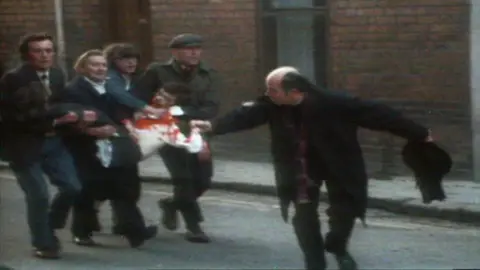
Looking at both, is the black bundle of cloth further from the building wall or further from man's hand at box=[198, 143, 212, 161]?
the building wall

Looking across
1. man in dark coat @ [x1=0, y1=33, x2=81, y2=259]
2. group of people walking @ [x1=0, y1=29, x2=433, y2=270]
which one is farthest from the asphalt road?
man in dark coat @ [x1=0, y1=33, x2=81, y2=259]

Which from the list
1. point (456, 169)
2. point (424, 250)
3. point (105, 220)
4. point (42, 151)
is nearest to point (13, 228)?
point (105, 220)

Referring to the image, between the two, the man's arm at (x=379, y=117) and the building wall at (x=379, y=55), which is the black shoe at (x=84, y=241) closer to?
the man's arm at (x=379, y=117)

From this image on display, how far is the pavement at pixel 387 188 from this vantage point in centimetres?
1112

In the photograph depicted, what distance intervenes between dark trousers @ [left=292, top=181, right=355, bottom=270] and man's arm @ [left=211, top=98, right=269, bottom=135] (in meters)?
0.57

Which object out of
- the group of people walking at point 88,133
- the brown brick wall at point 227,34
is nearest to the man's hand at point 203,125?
the group of people walking at point 88,133

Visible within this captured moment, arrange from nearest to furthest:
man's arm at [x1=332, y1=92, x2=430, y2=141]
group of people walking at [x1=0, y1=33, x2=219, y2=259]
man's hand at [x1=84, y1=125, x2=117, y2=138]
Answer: man's arm at [x1=332, y1=92, x2=430, y2=141], group of people walking at [x1=0, y1=33, x2=219, y2=259], man's hand at [x1=84, y1=125, x2=117, y2=138]

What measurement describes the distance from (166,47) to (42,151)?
553cm

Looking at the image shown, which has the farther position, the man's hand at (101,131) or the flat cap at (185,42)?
Result: the flat cap at (185,42)

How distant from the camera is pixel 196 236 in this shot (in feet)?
33.5

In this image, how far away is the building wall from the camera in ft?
41.5

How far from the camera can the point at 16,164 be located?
9.52 meters

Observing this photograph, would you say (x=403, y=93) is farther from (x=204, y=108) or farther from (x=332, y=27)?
(x=204, y=108)

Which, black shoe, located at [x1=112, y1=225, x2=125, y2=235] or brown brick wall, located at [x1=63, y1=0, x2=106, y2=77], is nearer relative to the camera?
black shoe, located at [x1=112, y1=225, x2=125, y2=235]
